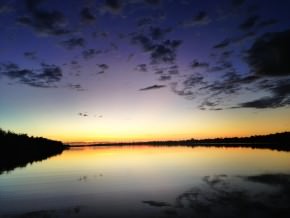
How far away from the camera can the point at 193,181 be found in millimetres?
28438

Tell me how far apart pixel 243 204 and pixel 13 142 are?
319 ft

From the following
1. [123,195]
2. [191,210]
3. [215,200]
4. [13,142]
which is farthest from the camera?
[13,142]

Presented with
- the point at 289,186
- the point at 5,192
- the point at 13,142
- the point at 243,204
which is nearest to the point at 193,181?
the point at 289,186

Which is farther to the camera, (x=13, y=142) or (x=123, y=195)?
(x=13, y=142)

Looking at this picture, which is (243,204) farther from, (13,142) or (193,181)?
(13,142)

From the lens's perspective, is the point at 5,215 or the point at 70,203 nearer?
the point at 5,215

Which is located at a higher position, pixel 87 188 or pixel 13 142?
pixel 13 142

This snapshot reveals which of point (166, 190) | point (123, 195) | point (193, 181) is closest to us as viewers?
point (123, 195)

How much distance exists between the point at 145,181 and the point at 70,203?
1053cm

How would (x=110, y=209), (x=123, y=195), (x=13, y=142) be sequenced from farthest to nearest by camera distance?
(x=13, y=142)
(x=123, y=195)
(x=110, y=209)

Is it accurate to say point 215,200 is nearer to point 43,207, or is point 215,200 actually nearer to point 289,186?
point 289,186

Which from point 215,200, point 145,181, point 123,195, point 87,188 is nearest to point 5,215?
point 123,195

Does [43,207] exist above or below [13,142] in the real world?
below

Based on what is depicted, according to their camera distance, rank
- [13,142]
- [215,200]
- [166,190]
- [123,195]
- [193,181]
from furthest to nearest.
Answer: [13,142]
[193,181]
[166,190]
[123,195]
[215,200]
